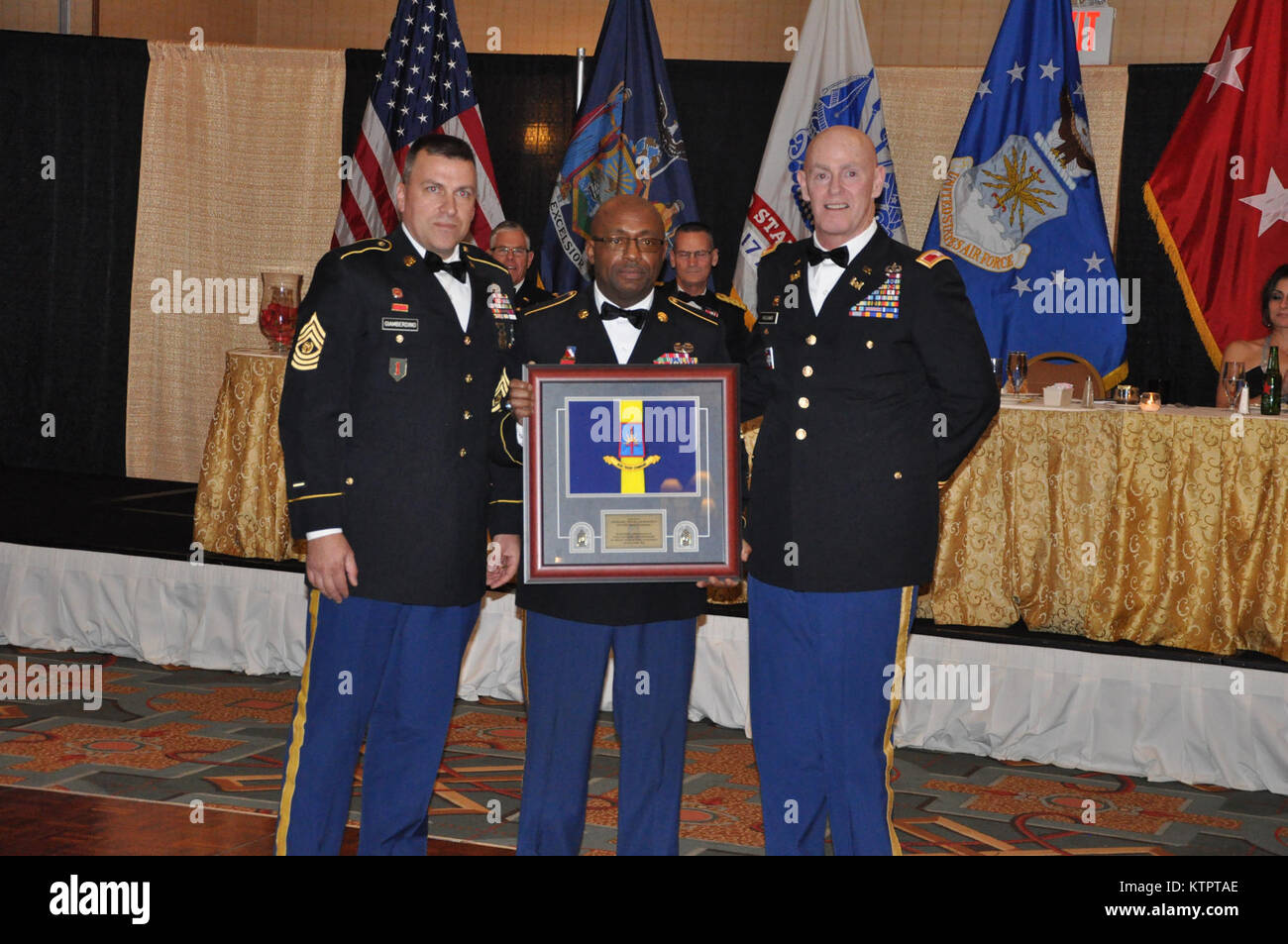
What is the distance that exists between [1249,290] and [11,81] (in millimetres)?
7410

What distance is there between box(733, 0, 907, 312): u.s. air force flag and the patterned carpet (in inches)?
111

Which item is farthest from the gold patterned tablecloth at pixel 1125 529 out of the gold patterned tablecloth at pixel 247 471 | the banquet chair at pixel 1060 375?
the gold patterned tablecloth at pixel 247 471

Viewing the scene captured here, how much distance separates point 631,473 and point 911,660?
2.48 meters

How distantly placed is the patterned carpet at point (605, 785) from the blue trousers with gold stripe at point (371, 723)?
3.06 ft

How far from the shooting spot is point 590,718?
2953mm

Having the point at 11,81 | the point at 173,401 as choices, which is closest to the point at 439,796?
the point at 173,401

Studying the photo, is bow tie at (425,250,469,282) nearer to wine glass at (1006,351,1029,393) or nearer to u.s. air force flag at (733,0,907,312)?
wine glass at (1006,351,1029,393)

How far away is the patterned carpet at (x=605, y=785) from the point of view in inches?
161

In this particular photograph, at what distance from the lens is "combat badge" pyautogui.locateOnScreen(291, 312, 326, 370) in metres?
2.94

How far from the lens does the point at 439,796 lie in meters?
4.36

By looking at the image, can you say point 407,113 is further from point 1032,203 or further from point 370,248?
point 370,248

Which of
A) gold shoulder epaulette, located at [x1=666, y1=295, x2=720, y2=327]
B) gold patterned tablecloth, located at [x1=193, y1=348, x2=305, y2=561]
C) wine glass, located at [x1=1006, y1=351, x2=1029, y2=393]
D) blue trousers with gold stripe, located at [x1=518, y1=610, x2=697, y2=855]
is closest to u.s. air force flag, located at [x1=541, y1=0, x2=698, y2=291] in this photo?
gold patterned tablecloth, located at [x1=193, y1=348, x2=305, y2=561]

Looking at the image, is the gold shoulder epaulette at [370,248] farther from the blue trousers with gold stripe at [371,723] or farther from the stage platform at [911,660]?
the stage platform at [911,660]

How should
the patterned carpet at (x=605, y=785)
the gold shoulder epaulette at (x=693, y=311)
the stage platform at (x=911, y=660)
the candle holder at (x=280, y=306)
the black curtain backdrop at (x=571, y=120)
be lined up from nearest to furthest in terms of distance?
the gold shoulder epaulette at (x=693, y=311), the patterned carpet at (x=605, y=785), the stage platform at (x=911, y=660), the candle holder at (x=280, y=306), the black curtain backdrop at (x=571, y=120)
